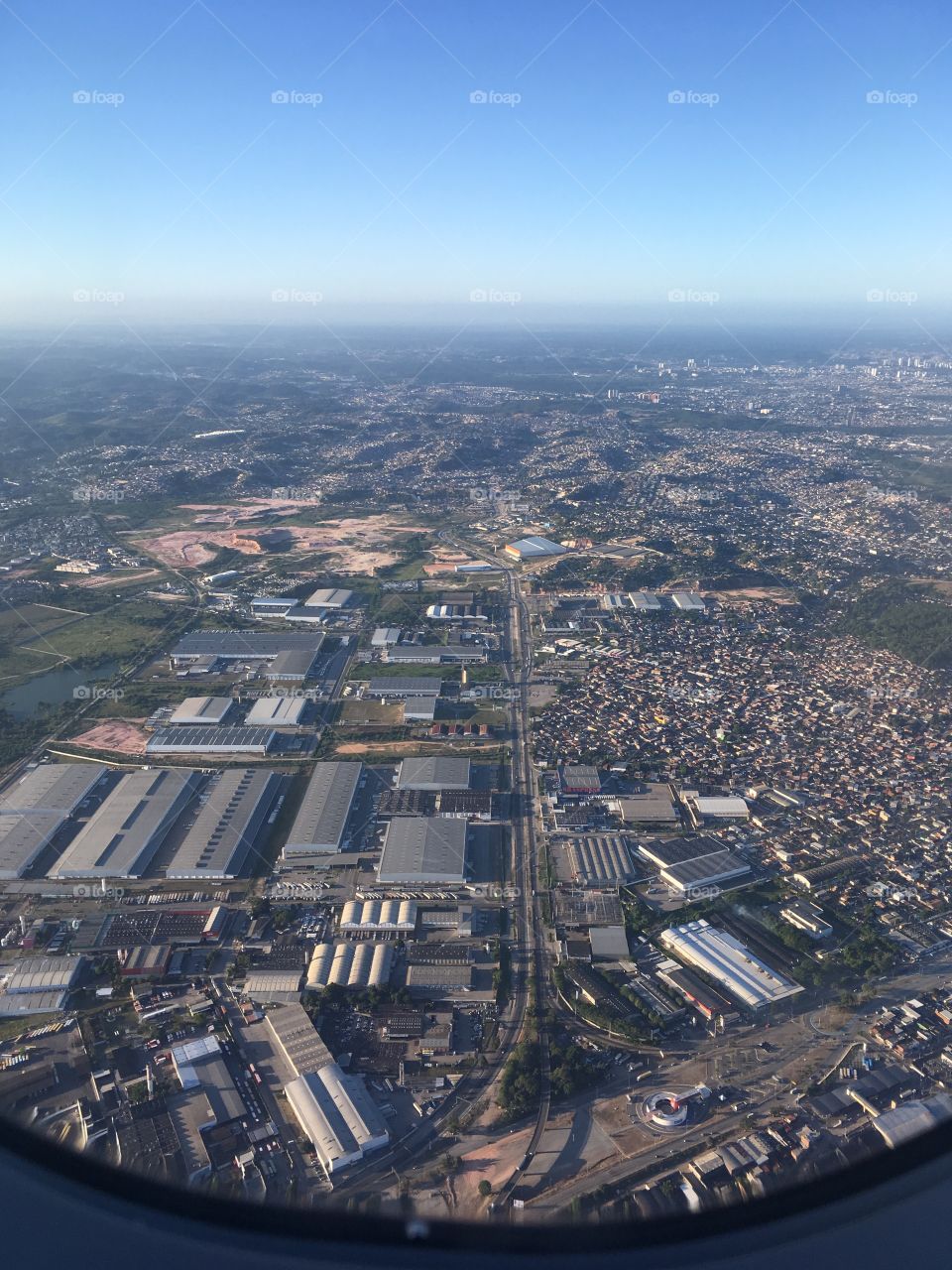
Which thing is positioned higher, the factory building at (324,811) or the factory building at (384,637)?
the factory building at (324,811)

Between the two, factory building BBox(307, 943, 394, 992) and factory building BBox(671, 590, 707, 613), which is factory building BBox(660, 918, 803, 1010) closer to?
factory building BBox(307, 943, 394, 992)

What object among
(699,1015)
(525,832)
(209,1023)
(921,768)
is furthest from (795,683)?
(209,1023)

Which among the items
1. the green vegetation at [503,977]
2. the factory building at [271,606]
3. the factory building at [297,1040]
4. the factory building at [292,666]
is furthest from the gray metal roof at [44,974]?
the factory building at [271,606]

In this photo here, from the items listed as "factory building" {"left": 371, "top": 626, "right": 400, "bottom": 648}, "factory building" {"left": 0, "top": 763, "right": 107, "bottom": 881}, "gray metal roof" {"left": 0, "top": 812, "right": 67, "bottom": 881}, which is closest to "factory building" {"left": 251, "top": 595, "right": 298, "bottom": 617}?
"factory building" {"left": 371, "top": 626, "right": 400, "bottom": 648}

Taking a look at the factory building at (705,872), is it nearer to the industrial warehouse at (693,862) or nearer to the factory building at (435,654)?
the industrial warehouse at (693,862)

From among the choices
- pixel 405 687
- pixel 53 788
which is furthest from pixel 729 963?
pixel 53 788

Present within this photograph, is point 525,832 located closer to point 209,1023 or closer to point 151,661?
point 209,1023

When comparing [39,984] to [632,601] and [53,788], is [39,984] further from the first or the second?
[632,601]
